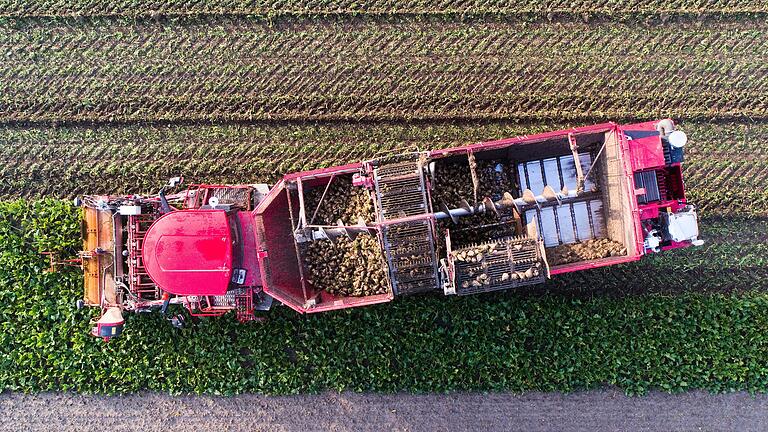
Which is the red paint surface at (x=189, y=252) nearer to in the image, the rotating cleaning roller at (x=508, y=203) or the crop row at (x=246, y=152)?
the crop row at (x=246, y=152)

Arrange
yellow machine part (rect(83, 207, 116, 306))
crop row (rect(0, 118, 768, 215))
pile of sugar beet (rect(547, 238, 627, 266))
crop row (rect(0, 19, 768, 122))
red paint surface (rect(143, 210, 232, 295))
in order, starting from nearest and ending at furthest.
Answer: red paint surface (rect(143, 210, 232, 295)), pile of sugar beet (rect(547, 238, 627, 266)), yellow machine part (rect(83, 207, 116, 306)), crop row (rect(0, 118, 768, 215)), crop row (rect(0, 19, 768, 122))

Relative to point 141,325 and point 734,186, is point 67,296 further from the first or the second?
point 734,186

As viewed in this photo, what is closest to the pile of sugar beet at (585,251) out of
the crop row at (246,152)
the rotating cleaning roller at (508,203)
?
the rotating cleaning roller at (508,203)

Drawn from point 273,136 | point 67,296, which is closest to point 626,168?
point 273,136

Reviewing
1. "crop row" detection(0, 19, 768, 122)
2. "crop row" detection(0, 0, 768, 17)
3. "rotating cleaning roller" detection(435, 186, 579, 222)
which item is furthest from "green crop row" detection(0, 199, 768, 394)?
"crop row" detection(0, 0, 768, 17)

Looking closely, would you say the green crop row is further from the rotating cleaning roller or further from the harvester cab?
the rotating cleaning roller
